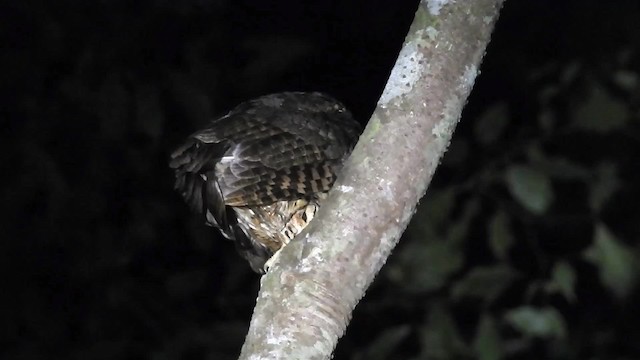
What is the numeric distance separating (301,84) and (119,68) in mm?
570

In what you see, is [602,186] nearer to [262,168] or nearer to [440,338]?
[440,338]

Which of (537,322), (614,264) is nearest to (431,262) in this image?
(537,322)

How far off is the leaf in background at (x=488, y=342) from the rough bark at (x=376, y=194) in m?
1.17

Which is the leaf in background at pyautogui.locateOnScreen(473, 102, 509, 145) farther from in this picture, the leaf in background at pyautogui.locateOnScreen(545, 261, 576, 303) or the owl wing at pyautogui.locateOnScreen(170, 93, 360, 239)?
the owl wing at pyautogui.locateOnScreen(170, 93, 360, 239)

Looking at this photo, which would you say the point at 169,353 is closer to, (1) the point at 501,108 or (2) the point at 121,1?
(2) the point at 121,1

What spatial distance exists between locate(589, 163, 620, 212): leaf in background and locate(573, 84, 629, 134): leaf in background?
162 mm

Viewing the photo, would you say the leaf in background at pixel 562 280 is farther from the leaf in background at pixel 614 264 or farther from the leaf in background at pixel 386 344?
the leaf in background at pixel 386 344

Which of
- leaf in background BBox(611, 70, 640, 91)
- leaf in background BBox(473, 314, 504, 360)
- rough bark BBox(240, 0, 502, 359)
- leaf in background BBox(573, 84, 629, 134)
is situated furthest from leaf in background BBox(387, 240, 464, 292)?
rough bark BBox(240, 0, 502, 359)

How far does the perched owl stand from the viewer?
136 cm

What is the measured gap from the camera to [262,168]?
1.36 m

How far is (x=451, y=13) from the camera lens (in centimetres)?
104

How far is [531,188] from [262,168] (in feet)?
2.63

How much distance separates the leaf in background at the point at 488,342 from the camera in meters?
2.08

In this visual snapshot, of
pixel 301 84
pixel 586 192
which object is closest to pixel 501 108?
pixel 586 192
